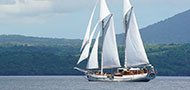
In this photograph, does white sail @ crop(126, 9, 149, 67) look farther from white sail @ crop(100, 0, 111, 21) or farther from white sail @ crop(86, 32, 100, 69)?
white sail @ crop(86, 32, 100, 69)

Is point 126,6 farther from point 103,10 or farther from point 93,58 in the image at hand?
point 93,58

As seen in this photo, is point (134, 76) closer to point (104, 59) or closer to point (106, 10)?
point (104, 59)

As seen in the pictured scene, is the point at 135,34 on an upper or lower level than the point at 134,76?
upper

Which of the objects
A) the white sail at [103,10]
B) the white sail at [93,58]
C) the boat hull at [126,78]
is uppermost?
the white sail at [103,10]

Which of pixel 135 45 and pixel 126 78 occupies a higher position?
pixel 135 45

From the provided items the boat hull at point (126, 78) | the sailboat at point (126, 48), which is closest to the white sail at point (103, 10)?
the sailboat at point (126, 48)

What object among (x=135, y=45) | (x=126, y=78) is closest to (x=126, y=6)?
(x=135, y=45)

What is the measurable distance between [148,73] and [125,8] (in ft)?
58.4

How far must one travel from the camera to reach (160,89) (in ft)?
370

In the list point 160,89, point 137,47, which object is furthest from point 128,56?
point 160,89

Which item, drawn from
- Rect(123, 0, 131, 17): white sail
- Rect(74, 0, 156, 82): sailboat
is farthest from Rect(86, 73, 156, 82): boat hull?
Rect(123, 0, 131, 17): white sail

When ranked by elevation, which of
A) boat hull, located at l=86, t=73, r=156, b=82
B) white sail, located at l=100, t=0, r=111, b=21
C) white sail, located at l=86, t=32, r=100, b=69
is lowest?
A: boat hull, located at l=86, t=73, r=156, b=82

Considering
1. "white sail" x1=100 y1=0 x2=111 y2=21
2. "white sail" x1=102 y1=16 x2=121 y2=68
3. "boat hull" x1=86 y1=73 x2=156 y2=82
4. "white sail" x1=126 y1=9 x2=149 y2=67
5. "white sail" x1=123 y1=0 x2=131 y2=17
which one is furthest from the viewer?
"boat hull" x1=86 y1=73 x2=156 y2=82

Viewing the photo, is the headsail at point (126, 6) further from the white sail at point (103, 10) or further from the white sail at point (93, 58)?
the white sail at point (93, 58)
